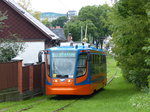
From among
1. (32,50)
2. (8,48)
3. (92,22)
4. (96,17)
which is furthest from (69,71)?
(96,17)

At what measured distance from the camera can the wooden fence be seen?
18.8m

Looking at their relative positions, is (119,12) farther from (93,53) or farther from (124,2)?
(93,53)

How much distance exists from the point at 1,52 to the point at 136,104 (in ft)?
52.0

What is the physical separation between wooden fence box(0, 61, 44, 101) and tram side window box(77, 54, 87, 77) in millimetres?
3053

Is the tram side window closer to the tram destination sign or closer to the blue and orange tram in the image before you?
the blue and orange tram

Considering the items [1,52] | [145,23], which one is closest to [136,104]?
[145,23]

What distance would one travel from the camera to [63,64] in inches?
798

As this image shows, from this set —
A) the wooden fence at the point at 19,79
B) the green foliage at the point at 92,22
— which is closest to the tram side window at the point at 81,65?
the wooden fence at the point at 19,79

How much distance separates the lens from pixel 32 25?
30547mm

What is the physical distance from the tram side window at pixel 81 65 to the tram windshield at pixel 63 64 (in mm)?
340

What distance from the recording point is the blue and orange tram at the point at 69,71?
19.8 meters

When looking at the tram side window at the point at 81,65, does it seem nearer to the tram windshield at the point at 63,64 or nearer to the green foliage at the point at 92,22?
the tram windshield at the point at 63,64

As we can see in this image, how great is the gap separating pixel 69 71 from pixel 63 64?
0.53 meters

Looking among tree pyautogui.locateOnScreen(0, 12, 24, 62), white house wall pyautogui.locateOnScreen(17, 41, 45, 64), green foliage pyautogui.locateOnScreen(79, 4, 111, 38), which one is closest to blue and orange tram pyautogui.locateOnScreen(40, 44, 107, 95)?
tree pyautogui.locateOnScreen(0, 12, 24, 62)
